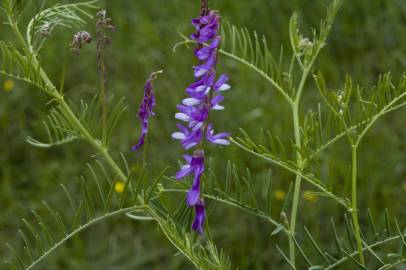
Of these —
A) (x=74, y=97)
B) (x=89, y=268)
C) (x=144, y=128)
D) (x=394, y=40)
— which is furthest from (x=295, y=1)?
(x=144, y=128)

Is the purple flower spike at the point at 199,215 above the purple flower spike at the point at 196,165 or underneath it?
underneath

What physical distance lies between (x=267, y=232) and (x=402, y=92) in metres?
1.27

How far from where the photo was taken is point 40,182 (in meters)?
2.88

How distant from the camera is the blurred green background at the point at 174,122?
2602 mm

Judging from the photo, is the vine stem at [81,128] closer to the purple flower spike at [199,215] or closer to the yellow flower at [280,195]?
the purple flower spike at [199,215]

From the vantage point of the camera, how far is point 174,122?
3.03 meters

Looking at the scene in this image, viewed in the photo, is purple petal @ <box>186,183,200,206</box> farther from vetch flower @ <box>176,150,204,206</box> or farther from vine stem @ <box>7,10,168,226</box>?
vine stem @ <box>7,10,168,226</box>

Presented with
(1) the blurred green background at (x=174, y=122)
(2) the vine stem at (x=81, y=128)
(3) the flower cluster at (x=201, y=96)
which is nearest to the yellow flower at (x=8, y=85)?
(1) the blurred green background at (x=174, y=122)

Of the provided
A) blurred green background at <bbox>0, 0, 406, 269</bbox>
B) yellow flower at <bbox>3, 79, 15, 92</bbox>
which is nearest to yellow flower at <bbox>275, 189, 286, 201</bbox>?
blurred green background at <bbox>0, 0, 406, 269</bbox>

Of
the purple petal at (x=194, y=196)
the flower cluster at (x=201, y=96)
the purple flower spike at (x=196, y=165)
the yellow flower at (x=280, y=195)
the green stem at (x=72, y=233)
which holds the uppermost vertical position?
the flower cluster at (x=201, y=96)

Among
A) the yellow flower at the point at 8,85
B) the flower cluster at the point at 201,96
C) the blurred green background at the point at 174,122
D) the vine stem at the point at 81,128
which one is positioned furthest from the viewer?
the yellow flower at the point at 8,85

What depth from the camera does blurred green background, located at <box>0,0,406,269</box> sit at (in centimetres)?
260

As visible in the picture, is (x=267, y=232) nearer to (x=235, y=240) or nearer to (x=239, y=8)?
(x=235, y=240)

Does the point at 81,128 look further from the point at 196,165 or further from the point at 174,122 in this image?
the point at 174,122
